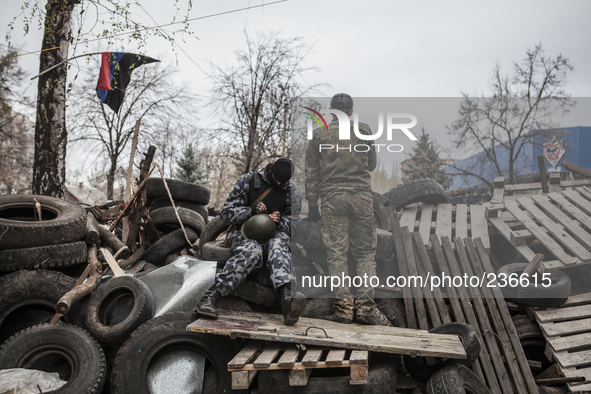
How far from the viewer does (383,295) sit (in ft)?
16.7

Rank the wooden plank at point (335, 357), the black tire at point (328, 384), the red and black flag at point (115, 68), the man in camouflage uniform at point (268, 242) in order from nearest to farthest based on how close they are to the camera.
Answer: the wooden plank at point (335, 357)
the black tire at point (328, 384)
the man in camouflage uniform at point (268, 242)
the red and black flag at point (115, 68)

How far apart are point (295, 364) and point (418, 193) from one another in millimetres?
3818

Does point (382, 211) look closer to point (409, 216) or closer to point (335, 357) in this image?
point (409, 216)

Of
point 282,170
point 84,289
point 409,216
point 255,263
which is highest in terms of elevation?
point 282,170

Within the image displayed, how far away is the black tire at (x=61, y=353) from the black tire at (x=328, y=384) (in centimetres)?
159

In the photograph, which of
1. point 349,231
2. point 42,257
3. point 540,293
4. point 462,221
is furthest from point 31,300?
point 540,293

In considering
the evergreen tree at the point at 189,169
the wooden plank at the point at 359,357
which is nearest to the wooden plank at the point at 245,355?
the wooden plank at the point at 359,357

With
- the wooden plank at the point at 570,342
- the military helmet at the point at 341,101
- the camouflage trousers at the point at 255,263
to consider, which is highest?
the military helmet at the point at 341,101

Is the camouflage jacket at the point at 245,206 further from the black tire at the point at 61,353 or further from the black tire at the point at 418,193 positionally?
the black tire at the point at 418,193

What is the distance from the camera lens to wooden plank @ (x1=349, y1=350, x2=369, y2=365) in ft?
10.9

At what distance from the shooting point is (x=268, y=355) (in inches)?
137

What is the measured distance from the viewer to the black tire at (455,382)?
3.56m

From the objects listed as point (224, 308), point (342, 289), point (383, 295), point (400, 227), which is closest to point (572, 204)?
point (400, 227)

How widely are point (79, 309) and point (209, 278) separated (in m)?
1.48
